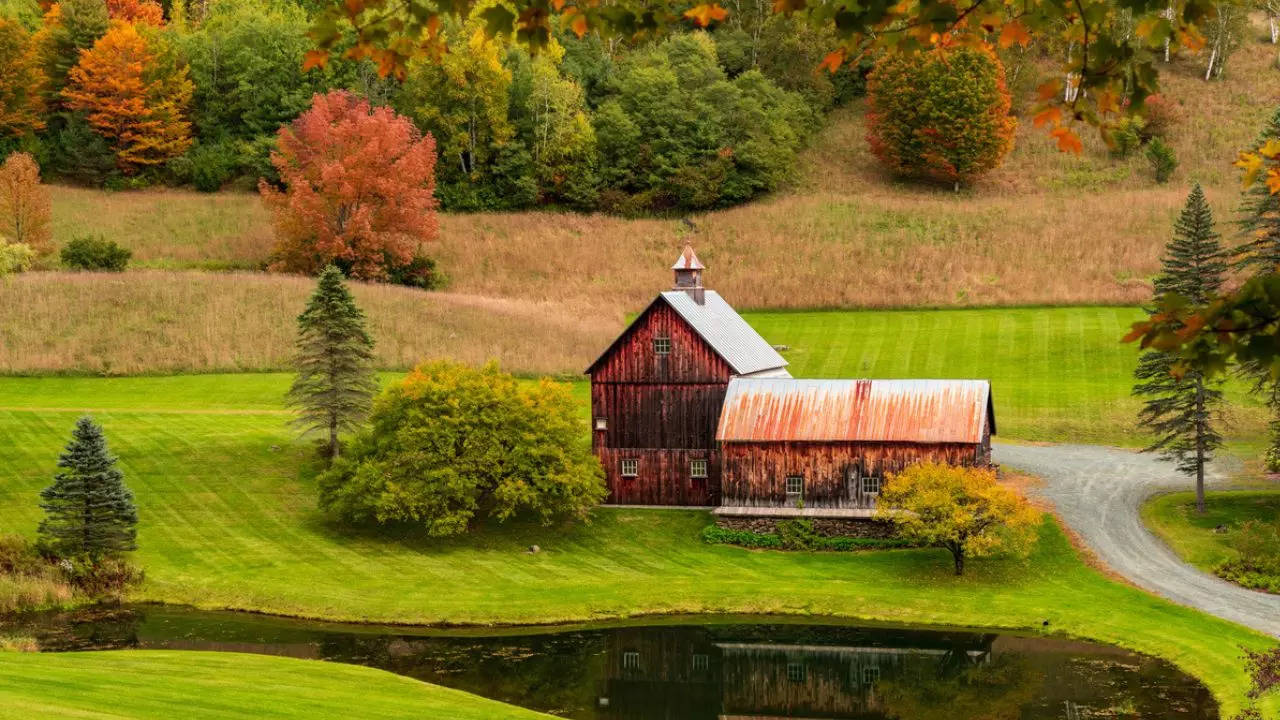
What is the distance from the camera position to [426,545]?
146 ft

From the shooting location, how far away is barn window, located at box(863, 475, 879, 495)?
44.7 m

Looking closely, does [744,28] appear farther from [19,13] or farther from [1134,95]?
[1134,95]

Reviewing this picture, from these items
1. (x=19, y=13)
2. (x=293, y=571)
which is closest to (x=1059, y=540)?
(x=293, y=571)

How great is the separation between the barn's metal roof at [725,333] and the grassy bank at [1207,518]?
13.6 metres

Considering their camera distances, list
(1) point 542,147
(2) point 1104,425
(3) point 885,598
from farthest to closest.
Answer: (1) point 542,147
(2) point 1104,425
(3) point 885,598

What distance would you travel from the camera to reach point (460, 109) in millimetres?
92812

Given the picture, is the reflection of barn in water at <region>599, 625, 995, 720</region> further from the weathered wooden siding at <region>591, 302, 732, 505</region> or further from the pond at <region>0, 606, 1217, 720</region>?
the weathered wooden siding at <region>591, 302, 732, 505</region>

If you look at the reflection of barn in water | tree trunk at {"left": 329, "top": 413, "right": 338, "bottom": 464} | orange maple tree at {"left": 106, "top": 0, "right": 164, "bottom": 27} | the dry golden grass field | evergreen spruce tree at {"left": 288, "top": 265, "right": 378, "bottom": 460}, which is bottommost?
the reflection of barn in water

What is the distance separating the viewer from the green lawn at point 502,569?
3734cm

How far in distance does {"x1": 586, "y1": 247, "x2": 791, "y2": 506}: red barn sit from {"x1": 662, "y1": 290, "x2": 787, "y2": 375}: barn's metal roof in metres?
0.07

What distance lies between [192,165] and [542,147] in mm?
23536

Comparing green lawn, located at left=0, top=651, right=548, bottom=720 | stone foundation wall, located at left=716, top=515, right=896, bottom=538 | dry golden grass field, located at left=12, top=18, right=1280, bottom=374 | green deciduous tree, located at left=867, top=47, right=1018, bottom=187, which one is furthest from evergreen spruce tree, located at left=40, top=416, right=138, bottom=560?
green deciduous tree, located at left=867, top=47, right=1018, bottom=187

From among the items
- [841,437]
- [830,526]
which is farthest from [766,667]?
[841,437]

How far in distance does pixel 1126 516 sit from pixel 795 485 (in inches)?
400
